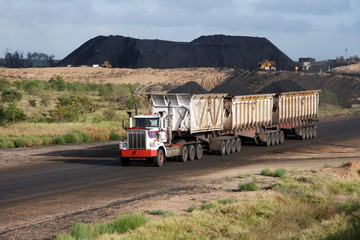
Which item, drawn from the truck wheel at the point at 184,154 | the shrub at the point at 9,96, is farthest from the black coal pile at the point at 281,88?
the shrub at the point at 9,96

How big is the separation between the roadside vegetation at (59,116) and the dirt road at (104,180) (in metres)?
3.10

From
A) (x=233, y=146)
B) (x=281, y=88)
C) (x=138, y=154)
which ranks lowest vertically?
(x=233, y=146)

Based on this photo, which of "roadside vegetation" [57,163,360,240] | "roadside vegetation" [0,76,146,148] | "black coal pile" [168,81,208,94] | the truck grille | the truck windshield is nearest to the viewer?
"roadside vegetation" [57,163,360,240]

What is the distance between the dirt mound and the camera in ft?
73.3

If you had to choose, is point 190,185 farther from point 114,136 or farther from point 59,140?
point 114,136

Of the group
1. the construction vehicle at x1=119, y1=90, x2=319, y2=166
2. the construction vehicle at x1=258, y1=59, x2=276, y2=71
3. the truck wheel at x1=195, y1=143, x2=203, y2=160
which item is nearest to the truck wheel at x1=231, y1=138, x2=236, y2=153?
the construction vehicle at x1=119, y1=90, x2=319, y2=166

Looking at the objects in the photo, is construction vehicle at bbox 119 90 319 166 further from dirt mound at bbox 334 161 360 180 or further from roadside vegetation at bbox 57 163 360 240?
roadside vegetation at bbox 57 163 360 240

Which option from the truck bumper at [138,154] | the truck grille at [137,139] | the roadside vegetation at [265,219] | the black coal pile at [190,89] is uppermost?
the black coal pile at [190,89]

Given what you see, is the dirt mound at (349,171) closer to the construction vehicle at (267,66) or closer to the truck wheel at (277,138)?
the truck wheel at (277,138)

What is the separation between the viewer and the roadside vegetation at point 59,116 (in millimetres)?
39781

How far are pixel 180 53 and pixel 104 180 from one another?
12825 centimetres

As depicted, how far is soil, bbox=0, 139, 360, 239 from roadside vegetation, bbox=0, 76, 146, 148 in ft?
11.8

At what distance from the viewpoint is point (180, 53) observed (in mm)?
149875

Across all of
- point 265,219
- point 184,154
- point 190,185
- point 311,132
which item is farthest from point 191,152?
point 311,132
